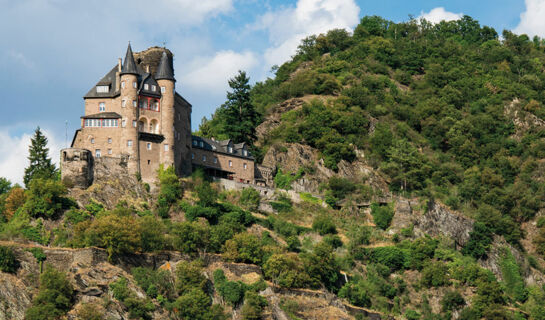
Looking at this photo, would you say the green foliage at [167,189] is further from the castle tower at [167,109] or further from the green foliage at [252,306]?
the green foliage at [252,306]

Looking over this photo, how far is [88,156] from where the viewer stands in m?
75.5

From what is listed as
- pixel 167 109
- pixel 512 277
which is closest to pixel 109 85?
pixel 167 109

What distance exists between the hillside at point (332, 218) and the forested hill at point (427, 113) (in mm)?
294

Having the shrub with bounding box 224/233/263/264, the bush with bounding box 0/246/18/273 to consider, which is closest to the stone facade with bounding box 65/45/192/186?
the shrub with bounding box 224/233/263/264

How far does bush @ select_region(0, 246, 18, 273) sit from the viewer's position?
60.1m

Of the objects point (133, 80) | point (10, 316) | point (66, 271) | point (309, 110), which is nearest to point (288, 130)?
point (309, 110)

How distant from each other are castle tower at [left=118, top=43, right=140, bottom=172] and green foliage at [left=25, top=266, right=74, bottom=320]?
1946cm

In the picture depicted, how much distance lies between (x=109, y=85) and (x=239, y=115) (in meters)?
22.2

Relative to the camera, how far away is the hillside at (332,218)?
63844mm

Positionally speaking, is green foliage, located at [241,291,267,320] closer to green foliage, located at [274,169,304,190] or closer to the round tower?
the round tower

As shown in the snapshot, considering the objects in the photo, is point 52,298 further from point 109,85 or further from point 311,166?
point 311,166

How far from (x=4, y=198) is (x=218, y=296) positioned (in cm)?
2253

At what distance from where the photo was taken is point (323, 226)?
8088 cm

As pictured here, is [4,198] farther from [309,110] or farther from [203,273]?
[309,110]
